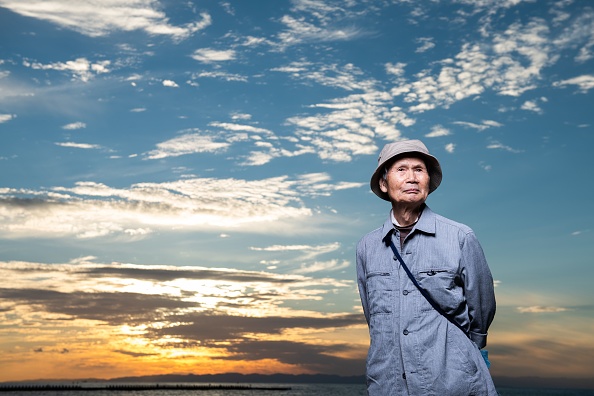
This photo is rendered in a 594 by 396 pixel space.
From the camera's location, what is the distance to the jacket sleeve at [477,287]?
404 cm

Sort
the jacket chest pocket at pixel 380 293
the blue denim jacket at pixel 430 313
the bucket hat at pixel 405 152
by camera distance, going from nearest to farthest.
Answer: the blue denim jacket at pixel 430 313 < the jacket chest pocket at pixel 380 293 < the bucket hat at pixel 405 152

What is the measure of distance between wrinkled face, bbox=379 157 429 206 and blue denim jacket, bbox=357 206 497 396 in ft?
0.52

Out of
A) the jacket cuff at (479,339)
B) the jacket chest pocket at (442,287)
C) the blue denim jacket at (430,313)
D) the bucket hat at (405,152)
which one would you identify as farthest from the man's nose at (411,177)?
the jacket cuff at (479,339)

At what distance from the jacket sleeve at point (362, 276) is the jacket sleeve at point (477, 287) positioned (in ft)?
2.32

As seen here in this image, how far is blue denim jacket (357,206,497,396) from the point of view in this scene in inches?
148

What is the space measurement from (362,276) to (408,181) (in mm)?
837

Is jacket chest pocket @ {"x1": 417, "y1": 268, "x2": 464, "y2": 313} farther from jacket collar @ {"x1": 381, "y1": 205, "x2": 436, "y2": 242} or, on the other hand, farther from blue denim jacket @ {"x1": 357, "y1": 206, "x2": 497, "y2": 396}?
jacket collar @ {"x1": 381, "y1": 205, "x2": 436, "y2": 242}

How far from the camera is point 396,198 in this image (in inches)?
163

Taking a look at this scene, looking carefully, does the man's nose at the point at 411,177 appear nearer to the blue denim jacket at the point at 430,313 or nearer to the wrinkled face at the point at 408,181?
the wrinkled face at the point at 408,181

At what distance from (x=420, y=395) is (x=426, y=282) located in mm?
661

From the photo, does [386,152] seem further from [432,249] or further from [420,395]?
A: [420,395]

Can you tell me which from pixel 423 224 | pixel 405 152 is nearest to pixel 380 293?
pixel 423 224

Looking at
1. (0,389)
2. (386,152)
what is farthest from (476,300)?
(0,389)

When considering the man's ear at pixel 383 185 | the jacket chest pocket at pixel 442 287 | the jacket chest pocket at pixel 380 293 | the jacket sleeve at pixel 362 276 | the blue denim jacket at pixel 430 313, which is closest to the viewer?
the blue denim jacket at pixel 430 313
